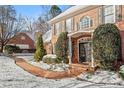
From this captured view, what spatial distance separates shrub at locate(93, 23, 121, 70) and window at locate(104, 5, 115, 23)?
1.40 ft

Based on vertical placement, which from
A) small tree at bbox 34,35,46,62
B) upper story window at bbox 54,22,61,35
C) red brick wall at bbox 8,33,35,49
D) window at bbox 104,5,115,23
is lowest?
small tree at bbox 34,35,46,62

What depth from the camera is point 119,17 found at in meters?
8.81

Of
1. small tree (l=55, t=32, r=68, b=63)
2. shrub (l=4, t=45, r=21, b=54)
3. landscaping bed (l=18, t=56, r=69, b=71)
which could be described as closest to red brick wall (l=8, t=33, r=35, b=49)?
shrub (l=4, t=45, r=21, b=54)

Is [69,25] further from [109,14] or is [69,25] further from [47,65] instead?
[47,65]

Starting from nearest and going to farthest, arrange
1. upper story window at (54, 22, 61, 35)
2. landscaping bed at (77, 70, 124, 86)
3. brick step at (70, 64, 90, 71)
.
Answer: landscaping bed at (77, 70, 124, 86)
brick step at (70, 64, 90, 71)
upper story window at (54, 22, 61, 35)

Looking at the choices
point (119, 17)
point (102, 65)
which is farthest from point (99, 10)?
point (102, 65)

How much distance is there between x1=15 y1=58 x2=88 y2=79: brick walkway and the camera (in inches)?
Result: 326

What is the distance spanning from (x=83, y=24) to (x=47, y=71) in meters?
2.15

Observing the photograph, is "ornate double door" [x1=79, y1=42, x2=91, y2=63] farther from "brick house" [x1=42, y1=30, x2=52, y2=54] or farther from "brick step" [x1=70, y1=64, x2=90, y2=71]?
"brick house" [x1=42, y1=30, x2=52, y2=54]

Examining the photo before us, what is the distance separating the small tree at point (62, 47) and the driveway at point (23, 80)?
980mm

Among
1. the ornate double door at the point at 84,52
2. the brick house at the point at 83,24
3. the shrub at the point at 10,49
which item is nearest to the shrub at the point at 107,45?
the brick house at the point at 83,24

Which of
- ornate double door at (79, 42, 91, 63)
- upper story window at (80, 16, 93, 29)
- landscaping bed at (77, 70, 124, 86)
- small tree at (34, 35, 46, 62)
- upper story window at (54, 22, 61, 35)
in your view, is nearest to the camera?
landscaping bed at (77, 70, 124, 86)

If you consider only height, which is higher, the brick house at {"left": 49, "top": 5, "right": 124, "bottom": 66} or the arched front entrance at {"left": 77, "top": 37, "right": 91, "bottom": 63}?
the brick house at {"left": 49, "top": 5, "right": 124, "bottom": 66}
